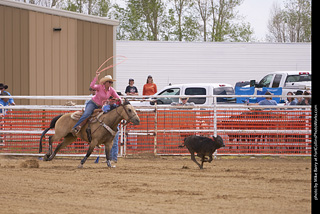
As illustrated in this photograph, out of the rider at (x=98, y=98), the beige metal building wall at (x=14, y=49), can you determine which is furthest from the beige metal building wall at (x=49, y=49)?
the rider at (x=98, y=98)

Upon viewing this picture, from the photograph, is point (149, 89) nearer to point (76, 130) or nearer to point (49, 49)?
point (49, 49)

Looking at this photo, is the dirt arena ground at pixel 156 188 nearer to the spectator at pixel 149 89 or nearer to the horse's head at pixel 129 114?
the horse's head at pixel 129 114

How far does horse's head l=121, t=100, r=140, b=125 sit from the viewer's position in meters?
14.0

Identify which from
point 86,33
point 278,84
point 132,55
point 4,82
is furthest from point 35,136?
point 132,55

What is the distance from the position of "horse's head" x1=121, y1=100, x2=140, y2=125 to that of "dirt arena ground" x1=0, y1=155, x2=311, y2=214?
110cm

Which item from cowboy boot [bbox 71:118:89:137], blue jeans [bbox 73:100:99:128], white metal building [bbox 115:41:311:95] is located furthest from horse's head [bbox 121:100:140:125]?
white metal building [bbox 115:41:311:95]

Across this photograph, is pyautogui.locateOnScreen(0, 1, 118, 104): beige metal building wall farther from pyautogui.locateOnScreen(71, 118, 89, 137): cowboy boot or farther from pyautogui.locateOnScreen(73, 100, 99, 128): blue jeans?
pyautogui.locateOnScreen(73, 100, 99, 128): blue jeans

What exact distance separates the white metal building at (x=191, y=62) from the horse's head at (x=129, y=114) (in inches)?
640

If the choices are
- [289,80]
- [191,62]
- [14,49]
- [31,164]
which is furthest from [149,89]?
[191,62]

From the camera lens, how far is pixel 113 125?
564 inches

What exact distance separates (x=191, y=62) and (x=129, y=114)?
684 inches

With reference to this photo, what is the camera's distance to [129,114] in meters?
14.1

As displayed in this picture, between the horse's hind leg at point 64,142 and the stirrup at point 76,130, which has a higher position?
the stirrup at point 76,130

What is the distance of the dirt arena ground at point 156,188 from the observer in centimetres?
848
